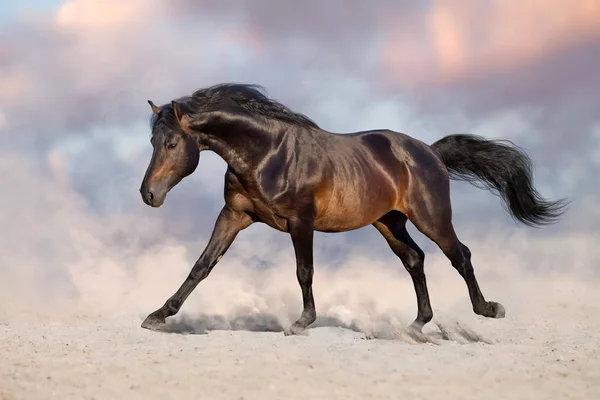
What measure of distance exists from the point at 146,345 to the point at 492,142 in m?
5.62

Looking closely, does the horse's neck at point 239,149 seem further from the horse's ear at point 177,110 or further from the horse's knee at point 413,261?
the horse's knee at point 413,261

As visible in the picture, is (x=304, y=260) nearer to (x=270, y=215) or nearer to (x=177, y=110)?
(x=270, y=215)

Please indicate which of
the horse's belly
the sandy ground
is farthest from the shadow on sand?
the horse's belly

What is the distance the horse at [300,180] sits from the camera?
782cm

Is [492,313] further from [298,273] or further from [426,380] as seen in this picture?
[426,380]

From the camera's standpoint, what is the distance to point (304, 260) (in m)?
7.97

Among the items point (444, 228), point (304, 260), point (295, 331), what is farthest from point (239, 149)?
point (444, 228)

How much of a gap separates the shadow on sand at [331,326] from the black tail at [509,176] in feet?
7.06

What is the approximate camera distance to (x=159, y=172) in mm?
7668

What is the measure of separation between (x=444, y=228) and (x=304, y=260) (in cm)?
214

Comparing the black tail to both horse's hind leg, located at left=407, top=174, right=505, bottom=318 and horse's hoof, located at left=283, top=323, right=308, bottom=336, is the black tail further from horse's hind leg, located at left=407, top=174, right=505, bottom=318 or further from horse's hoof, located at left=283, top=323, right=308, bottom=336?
horse's hoof, located at left=283, top=323, right=308, bottom=336

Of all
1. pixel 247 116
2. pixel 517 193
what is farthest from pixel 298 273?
pixel 517 193

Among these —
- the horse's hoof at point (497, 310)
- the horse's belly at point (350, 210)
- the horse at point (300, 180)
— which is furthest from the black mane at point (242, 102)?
the horse's hoof at point (497, 310)

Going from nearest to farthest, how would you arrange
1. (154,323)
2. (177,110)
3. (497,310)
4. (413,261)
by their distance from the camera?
(177,110) → (154,323) → (413,261) → (497,310)
